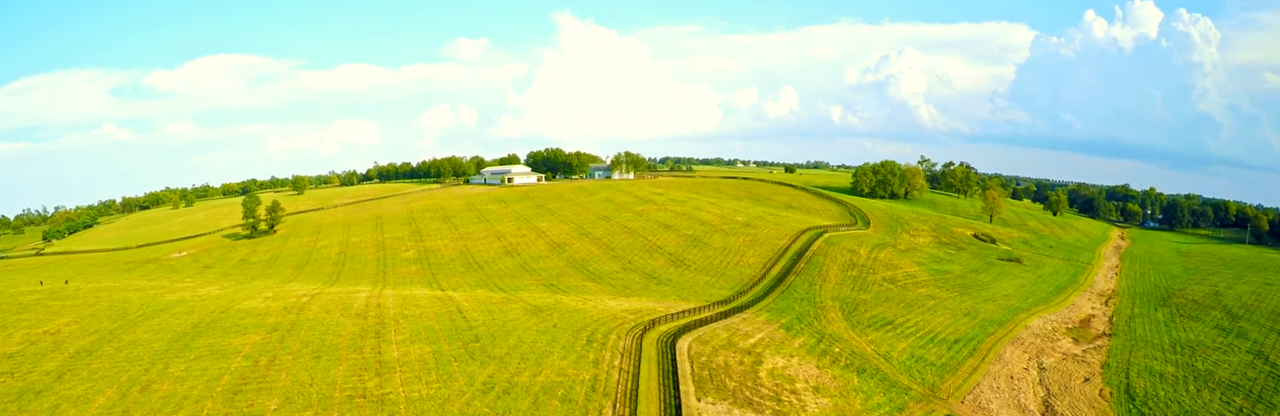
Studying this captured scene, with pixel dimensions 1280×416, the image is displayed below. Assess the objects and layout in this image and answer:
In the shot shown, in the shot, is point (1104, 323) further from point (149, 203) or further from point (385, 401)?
point (149, 203)

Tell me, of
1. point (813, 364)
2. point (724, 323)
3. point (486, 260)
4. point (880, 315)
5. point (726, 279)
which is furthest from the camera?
point (486, 260)

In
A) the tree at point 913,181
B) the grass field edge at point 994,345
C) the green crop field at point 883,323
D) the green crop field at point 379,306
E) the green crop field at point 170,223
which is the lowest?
the grass field edge at point 994,345

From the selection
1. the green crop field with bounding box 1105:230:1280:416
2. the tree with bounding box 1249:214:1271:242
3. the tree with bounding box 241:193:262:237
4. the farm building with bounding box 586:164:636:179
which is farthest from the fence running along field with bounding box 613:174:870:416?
the tree with bounding box 1249:214:1271:242

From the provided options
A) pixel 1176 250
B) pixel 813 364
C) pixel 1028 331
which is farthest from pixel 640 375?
pixel 1176 250

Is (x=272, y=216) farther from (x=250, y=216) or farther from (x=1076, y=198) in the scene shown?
(x=1076, y=198)

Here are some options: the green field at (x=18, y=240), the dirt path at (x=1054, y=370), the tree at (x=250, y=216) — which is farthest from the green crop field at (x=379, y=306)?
the dirt path at (x=1054, y=370)

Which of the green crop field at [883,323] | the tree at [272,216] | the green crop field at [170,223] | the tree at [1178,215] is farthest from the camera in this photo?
the tree at [1178,215]

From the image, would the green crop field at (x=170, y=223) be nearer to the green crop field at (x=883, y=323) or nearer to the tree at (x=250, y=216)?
the tree at (x=250, y=216)
